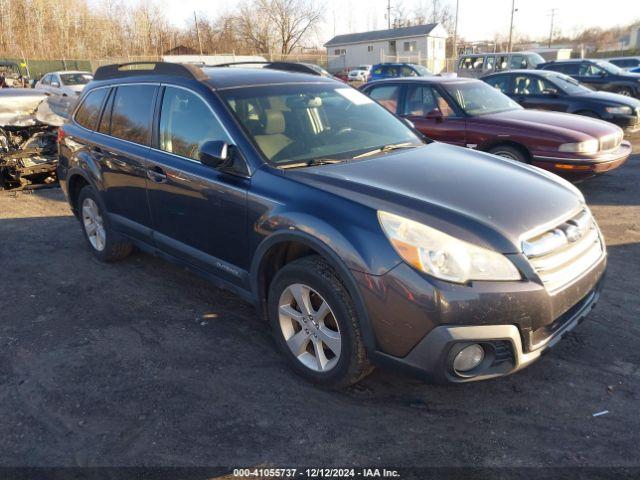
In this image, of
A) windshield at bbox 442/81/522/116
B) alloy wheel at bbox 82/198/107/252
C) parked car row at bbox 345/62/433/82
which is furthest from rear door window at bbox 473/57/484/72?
alloy wheel at bbox 82/198/107/252

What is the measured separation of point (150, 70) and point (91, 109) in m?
1.12

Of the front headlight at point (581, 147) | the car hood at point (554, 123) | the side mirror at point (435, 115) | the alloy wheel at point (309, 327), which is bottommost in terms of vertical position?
the alloy wheel at point (309, 327)

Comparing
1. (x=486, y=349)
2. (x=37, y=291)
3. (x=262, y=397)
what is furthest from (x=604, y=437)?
(x=37, y=291)

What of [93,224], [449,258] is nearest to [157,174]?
[93,224]

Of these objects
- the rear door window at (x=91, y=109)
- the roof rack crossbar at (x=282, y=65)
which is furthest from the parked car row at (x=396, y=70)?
the rear door window at (x=91, y=109)

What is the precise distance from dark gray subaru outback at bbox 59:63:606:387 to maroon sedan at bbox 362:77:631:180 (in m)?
Result: 3.31

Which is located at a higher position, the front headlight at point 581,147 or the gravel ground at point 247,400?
the front headlight at point 581,147

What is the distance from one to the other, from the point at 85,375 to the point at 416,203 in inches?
93.6

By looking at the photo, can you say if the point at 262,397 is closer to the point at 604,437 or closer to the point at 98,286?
the point at 604,437

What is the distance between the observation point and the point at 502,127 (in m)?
7.14

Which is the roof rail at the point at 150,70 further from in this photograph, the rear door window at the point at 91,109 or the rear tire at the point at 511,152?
the rear tire at the point at 511,152

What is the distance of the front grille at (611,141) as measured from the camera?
22.5 ft

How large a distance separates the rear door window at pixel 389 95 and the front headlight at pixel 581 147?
259 cm

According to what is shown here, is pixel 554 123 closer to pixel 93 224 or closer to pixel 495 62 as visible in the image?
pixel 93 224
